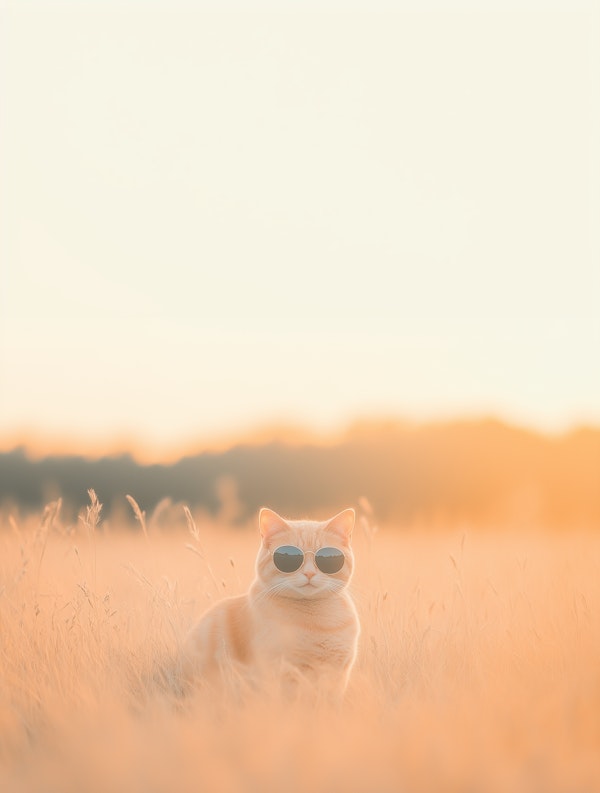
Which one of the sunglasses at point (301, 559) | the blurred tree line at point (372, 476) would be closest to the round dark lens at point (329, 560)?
the sunglasses at point (301, 559)

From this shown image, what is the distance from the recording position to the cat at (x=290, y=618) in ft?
11.0

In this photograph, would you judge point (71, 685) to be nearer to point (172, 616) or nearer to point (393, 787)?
point (172, 616)

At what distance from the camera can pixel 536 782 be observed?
7.85ft

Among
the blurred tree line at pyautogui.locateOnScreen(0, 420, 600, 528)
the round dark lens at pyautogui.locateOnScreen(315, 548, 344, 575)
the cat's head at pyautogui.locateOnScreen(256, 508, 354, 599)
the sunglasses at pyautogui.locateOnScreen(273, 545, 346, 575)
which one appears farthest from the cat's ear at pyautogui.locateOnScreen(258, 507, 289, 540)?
the blurred tree line at pyautogui.locateOnScreen(0, 420, 600, 528)

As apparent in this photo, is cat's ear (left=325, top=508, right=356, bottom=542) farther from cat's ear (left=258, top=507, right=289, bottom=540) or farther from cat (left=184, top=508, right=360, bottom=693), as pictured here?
cat's ear (left=258, top=507, right=289, bottom=540)

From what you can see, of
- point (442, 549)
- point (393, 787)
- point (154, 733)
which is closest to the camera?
point (393, 787)

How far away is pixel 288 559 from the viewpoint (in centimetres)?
354

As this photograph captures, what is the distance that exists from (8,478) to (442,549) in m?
8.35

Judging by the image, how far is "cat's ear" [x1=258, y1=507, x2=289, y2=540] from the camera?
12.0 ft

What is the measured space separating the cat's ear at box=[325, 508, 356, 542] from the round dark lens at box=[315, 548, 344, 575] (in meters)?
Answer: 0.15

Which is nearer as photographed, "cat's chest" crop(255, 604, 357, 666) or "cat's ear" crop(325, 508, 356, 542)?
"cat's chest" crop(255, 604, 357, 666)

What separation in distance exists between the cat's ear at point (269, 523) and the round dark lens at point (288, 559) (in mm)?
146

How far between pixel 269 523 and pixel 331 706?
85cm

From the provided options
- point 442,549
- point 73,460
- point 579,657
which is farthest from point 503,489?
point 579,657
